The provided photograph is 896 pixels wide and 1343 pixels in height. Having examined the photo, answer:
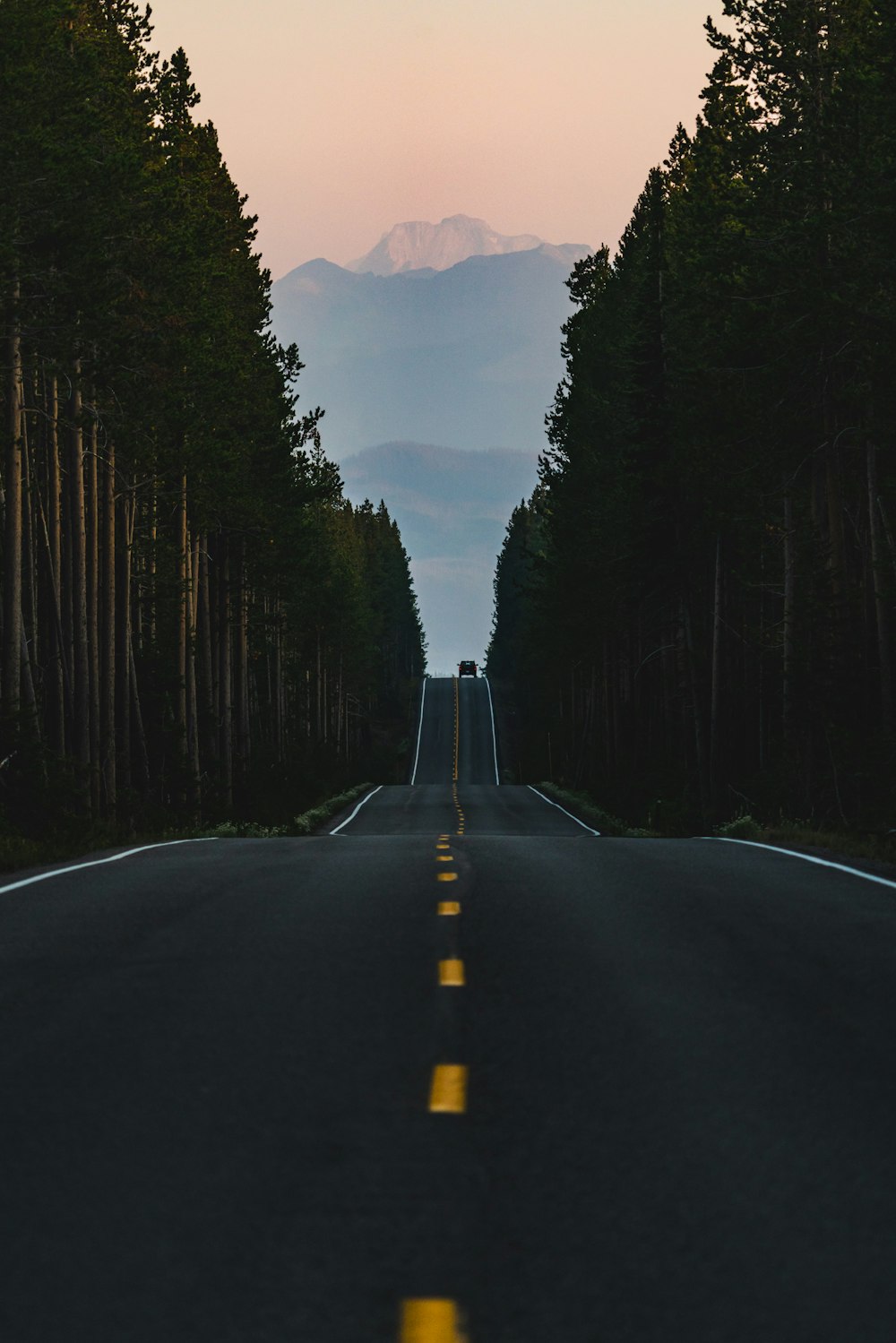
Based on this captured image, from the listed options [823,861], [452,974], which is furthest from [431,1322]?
[823,861]

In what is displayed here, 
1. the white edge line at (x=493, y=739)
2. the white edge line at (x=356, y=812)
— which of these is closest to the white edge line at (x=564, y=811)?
the white edge line at (x=356, y=812)

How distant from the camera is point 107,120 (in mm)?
26500

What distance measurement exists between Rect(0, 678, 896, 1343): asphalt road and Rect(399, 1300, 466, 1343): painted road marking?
10 millimetres

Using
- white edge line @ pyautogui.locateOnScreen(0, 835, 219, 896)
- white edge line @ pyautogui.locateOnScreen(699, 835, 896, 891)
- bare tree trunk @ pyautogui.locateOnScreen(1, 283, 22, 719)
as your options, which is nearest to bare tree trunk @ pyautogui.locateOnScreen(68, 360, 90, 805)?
bare tree trunk @ pyautogui.locateOnScreen(1, 283, 22, 719)

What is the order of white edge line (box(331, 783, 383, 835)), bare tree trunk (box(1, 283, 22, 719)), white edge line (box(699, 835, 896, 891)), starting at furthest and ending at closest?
white edge line (box(331, 783, 383, 835))
bare tree trunk (box(1, 283, 22, 719))
white edge line (box(699, 835, 896, 891))

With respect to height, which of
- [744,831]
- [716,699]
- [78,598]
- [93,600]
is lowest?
[744,831]

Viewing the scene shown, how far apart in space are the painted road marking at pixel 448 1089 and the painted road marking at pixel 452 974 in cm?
181

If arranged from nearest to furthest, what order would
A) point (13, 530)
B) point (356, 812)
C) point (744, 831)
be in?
point (744, 831), point (13, 530), point (356, 812)

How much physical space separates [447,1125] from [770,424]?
2921cm

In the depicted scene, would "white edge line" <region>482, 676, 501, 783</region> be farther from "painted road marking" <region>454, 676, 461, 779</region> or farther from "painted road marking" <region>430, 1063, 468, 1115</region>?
"painted road marking" <region>430, 1063, 468, 1115</region>

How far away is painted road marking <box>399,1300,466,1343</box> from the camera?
352cm

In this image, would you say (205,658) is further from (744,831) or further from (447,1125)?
(447,1125)

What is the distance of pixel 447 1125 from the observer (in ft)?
17.6

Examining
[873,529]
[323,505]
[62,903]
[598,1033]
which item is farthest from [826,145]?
[323,505]
